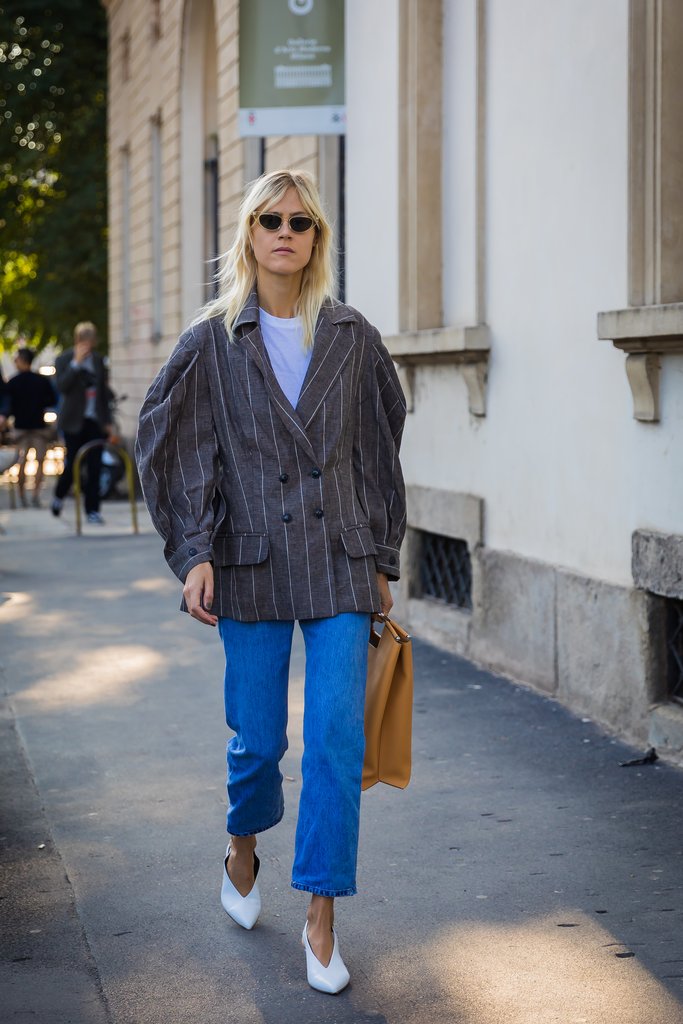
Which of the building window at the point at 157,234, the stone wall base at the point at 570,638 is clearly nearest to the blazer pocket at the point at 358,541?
the stone wall base at the point at 570,638

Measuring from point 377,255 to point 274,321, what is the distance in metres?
6.09

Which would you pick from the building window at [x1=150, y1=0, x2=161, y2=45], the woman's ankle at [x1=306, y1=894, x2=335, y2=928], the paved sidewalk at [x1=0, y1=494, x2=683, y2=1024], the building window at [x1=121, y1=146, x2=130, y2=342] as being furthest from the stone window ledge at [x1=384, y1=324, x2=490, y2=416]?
the building window at [x1=121, y1=146, x2=130, y2=342]

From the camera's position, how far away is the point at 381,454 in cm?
420

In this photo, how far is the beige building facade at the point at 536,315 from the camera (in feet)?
20.6

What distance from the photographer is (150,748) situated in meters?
6.53

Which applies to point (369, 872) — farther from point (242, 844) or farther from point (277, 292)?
point (277, 292)

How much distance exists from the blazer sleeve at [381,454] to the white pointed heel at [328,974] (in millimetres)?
965

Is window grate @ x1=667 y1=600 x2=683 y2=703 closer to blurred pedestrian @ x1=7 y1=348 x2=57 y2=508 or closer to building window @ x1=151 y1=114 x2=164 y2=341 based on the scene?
blurred pedestrian @ x1=7 y1=348 x2=57 y2=508

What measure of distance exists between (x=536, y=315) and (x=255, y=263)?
3.66 metres

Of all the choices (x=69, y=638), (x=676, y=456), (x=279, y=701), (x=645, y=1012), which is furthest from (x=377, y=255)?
(x=645, y=1012)

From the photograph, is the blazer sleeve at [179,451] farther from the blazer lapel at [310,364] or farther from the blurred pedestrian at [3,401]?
the blurred pedestrian at [3,401]

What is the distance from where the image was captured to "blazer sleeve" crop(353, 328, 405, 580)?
4141mm

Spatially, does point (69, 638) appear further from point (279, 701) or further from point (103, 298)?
point (103, 298)

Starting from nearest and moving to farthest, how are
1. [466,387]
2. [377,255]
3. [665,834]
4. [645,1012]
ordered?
[645,1012], [665,834], [466,387], [377,255]
